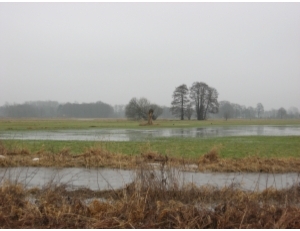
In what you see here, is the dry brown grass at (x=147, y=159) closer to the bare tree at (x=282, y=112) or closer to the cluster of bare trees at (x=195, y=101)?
the cluster of bare trees at (x=195, y=101)

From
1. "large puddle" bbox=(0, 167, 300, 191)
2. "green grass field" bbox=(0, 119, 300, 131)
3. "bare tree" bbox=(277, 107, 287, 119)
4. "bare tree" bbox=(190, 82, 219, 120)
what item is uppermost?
"bare tree" bbox=(190, 82, 219, 120)

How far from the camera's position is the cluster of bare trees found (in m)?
96.2

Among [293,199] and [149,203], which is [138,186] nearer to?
[149,203]

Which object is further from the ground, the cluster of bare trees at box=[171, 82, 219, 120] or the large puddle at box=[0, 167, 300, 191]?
the cluster of bare trees at box=[171, 82, 219, 120]

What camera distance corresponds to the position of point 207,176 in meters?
10.6

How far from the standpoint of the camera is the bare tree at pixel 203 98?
9719cm

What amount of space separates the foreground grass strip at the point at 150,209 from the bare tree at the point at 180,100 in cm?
8910

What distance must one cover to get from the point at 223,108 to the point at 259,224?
137 meters

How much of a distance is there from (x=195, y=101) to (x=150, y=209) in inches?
3711

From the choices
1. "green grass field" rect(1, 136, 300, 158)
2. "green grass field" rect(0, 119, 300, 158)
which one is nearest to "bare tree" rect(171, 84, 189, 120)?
"green grass field" rect(0, 119, 300, 158)

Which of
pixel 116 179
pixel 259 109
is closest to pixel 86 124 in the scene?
pixel 116 179

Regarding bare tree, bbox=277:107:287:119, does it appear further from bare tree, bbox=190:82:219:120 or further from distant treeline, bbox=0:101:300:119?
bare tree, bbox=190:82:219:120

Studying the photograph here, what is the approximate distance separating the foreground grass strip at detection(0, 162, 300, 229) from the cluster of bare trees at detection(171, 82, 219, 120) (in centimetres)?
8892

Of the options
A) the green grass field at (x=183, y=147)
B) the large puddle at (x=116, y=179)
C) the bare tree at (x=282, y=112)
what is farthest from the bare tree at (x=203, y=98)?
A: the large puddle at (x=116, y=179)
